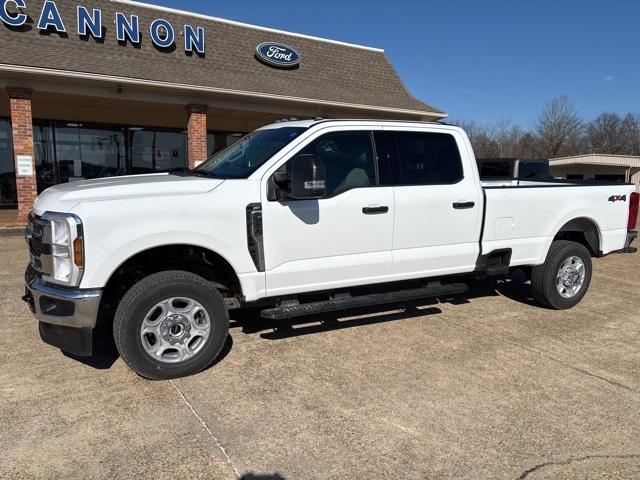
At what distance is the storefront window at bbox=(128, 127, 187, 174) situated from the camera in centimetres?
1700

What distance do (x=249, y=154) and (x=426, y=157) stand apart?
5.92 ft

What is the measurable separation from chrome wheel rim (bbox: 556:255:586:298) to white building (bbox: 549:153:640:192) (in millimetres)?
30377

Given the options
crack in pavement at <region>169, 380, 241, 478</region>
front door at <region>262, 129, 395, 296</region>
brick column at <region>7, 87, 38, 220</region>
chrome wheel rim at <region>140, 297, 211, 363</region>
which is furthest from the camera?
brick column at <region>7, 87, 38, 220</region>

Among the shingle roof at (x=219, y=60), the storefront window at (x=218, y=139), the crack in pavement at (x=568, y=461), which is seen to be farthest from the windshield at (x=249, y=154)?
the storefront window at (x=218, y=139)

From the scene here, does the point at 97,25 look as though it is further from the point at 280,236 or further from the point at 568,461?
the point at 568,461

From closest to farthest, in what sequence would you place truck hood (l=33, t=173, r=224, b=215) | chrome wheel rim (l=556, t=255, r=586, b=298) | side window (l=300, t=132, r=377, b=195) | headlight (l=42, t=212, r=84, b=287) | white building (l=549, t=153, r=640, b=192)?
headlight (l=42, t=212, r=84, b=287), truck hood (l=33, t=173, r=224, b=215), side window (l=300, t=132, r=377, b=195), chrome wheel rim (l=556, t=255, r=586, b=298), white building (l=549, t=153, r=640, b=192)

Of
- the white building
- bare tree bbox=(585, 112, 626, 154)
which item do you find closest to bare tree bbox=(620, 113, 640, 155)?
bare tree bbox=(585, 112, 626, 154)

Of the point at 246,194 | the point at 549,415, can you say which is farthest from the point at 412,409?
the point at 246,194

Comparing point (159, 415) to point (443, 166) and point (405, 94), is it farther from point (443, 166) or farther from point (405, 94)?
point (405, 94)

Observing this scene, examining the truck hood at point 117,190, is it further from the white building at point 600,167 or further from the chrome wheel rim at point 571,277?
the white building at point 600,167

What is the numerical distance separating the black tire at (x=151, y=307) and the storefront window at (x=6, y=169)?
13.5 meters

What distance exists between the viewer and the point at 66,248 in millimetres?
3699

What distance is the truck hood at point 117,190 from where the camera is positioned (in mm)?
3832

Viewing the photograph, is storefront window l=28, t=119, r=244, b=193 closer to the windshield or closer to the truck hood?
the windshield
